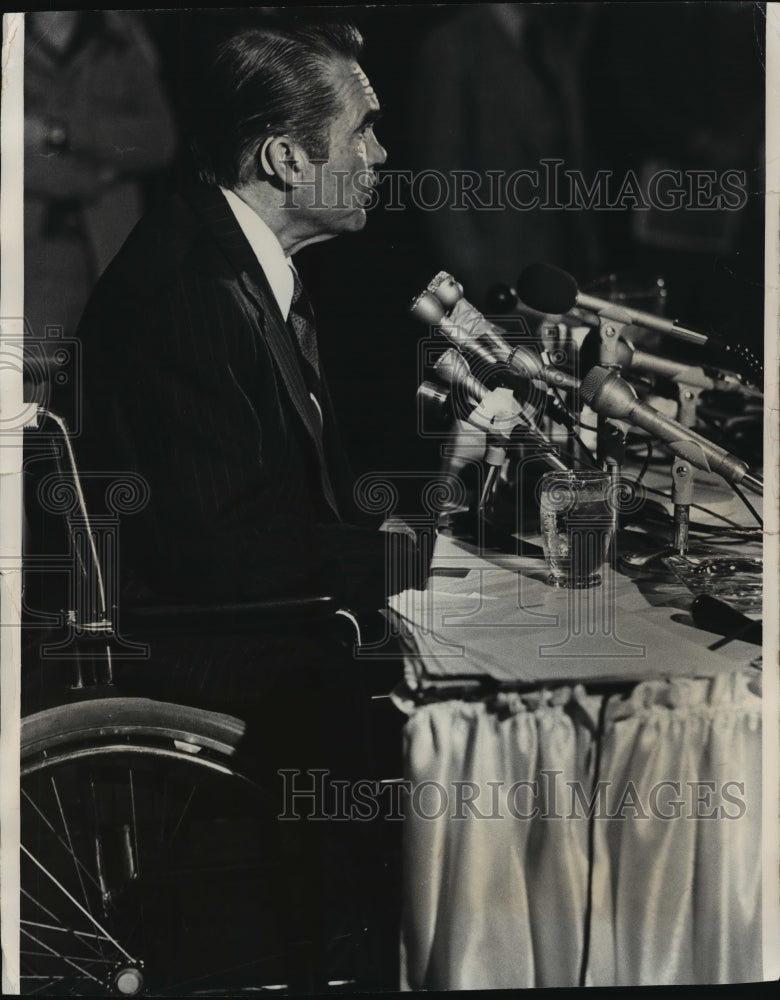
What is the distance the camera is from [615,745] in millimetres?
2852

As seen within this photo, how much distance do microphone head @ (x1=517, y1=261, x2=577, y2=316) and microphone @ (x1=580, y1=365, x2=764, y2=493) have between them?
0.21 m

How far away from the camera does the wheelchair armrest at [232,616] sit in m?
2.80

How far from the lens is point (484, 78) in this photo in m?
2.81

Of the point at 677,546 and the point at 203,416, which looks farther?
the point at 677,546

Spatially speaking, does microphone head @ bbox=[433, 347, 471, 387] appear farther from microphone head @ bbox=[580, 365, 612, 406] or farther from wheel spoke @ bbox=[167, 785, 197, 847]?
→ wheel spoke @ bbox=[167, 785, 197, 847]

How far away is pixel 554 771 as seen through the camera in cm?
286

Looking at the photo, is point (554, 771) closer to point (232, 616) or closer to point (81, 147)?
point (232, 616)

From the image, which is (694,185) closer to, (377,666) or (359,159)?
(359,159)

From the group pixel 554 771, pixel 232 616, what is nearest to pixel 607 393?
pixel 554 771

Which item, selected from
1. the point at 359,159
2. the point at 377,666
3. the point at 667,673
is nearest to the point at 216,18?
the point at 359,159

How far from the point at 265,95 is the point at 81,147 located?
1.69 ft

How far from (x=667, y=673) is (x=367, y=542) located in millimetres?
894

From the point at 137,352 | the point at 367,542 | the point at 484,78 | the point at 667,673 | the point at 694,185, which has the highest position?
the point at 484,78

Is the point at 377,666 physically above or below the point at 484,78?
below
